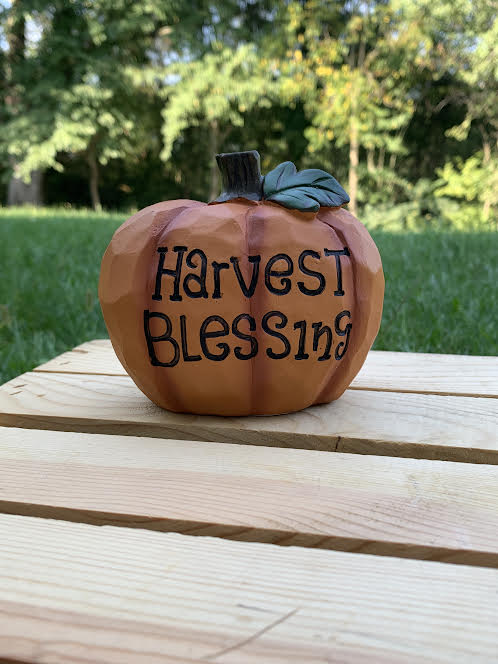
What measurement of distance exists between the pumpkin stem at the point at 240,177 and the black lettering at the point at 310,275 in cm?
17

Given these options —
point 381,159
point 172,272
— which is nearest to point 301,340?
point 172,272

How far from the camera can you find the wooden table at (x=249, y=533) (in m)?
0.62

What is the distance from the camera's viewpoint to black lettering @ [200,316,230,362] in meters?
1.18

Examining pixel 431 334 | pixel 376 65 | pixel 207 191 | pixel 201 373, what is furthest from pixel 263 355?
pixel 207 191

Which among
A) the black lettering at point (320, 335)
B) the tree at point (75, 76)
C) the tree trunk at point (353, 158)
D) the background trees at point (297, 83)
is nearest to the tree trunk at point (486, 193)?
the background trees at point (297, 83)

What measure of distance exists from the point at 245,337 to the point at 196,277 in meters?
0.14

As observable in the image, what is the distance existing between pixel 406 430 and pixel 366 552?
42 centimetres

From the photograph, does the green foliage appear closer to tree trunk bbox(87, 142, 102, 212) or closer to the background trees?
the background trees

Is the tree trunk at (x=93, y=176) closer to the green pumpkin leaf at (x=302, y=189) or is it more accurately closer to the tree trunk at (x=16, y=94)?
the tree trunk at (x=16, y=94)

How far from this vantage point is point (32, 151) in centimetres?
1270

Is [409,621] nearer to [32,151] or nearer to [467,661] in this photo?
[467,661]

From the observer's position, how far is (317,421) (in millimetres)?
1244

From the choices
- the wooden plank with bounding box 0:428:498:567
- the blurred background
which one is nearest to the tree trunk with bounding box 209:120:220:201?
the blurred background

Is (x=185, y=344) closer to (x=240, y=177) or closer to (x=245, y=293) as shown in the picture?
(x=245, y=293)
